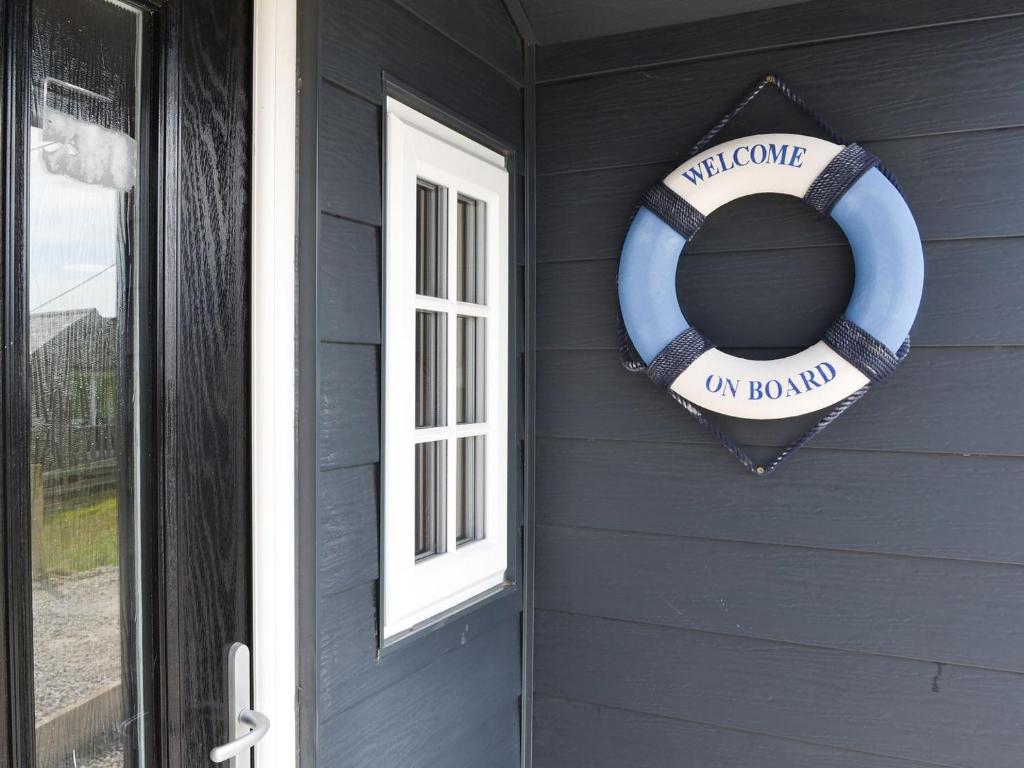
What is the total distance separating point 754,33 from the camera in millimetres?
1546

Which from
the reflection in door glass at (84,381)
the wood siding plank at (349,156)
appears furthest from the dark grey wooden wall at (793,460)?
the reflection in door glass at (84,381)

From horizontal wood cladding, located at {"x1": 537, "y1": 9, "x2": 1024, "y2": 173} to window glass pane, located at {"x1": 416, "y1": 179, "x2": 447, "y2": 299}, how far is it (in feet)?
1.37

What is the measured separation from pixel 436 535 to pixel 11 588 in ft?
2.34

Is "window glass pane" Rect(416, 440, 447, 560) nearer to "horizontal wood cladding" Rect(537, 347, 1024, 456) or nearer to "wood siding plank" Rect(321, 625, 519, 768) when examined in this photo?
"wood siding plank" Rect(321, 625, 519, 768)

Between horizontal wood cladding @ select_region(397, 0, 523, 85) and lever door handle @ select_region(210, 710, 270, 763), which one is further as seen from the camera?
horizontal wood cladding @ select_region(397, 0, 523, 85)

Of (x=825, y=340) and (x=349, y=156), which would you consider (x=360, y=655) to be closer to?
(x=349, y=156)

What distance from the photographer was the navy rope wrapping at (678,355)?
58.9 inches

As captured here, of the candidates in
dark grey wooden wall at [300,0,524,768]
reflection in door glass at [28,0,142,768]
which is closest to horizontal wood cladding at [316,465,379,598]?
dark grey wooden wall at [300,0,524,768]

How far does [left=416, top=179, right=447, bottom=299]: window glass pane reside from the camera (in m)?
1.35

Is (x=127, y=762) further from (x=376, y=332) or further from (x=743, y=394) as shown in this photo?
(x=743, y=394)

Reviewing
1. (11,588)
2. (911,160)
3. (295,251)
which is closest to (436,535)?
(295,251)

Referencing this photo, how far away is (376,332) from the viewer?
121 cm

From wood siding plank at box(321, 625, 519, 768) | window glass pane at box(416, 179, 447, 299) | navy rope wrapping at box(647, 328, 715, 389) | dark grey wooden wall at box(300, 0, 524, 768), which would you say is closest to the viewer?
dark grey wooden wall at box(300, 0, 524, 768)

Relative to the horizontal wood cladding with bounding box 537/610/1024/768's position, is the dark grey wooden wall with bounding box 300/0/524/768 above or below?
above
